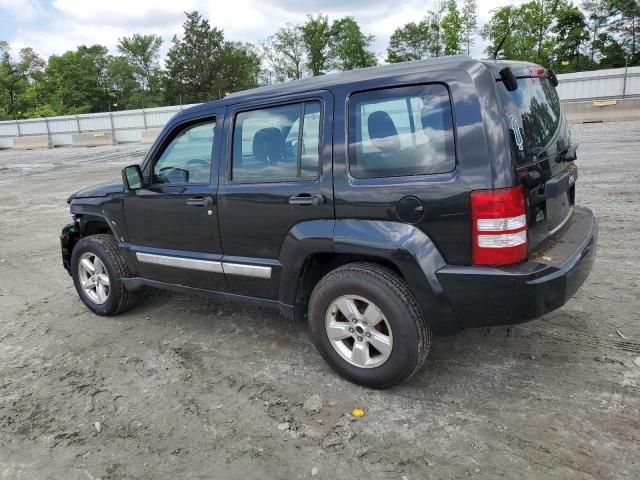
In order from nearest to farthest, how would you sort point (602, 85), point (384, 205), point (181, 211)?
point (384, 205) → point (181, 211) → point (602, 85)

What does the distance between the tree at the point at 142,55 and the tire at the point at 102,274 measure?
87142 millimetres

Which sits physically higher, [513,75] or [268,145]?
[513,75]

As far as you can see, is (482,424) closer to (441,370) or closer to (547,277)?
(441,370)

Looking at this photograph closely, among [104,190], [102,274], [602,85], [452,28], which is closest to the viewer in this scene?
[104,190]

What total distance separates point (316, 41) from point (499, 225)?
79213 mm

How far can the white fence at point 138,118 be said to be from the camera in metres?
28.3

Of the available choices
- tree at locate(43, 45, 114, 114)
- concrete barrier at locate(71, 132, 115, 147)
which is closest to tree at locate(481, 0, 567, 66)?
concrete barrier at locate(71, 132, 115, 147)

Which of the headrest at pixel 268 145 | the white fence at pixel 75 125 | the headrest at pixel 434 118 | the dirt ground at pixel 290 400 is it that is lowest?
the dirt ground at pixel 290 400

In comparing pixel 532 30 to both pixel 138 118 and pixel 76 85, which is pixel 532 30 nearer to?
pixel 138 118

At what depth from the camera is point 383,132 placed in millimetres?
2973

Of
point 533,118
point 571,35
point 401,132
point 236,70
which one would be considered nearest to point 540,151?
point 533,118

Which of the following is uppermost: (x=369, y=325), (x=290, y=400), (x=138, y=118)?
(x=138, y=118)

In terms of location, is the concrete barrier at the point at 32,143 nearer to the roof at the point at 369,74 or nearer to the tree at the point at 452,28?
the roof at the point at 369,74

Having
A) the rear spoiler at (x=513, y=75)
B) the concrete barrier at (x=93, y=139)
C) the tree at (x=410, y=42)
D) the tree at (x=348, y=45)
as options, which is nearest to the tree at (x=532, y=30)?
the tree at (x=410, y=42)
